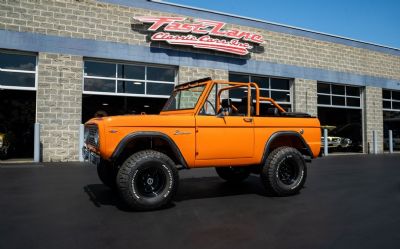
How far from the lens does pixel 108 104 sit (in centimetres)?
1593

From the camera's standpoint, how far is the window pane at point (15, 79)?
11500mm

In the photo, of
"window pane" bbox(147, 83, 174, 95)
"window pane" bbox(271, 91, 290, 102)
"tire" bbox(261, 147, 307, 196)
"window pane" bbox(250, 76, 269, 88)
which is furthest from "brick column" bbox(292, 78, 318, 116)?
"tire" bbox(261, 147, 307, 196)

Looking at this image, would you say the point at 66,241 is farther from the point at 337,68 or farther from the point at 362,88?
the point at 362,88

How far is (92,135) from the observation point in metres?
5.16

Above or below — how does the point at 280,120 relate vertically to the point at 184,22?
below

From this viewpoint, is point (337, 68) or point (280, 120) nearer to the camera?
point (280, 120)

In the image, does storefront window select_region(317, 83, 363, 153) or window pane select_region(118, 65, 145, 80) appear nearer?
window pane select_region(118, 65, 145, 80)

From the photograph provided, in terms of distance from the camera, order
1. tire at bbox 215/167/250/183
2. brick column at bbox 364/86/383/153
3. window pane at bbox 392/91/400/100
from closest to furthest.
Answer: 1. tire at bbox 215/167/250/183
2. brick column at bbox 364/86/383/153
3. window pane at bbox 392/91/400/100

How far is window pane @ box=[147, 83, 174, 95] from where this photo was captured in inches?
538

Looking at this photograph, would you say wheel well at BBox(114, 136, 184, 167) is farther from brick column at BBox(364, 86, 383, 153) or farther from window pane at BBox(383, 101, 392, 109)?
window pane at BBox(383, 101, 392, 109)

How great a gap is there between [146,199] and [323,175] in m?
5.87

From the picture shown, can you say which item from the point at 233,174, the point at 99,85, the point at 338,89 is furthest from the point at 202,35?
the point at 338,89

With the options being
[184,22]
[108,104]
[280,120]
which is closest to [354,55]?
[184,22]

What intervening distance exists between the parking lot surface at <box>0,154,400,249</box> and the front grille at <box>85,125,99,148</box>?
1.00 m
